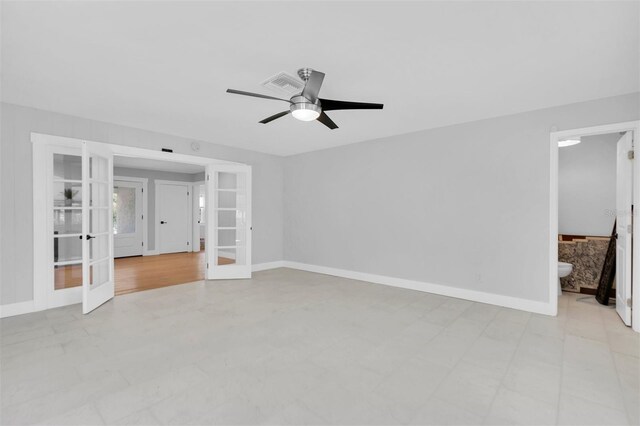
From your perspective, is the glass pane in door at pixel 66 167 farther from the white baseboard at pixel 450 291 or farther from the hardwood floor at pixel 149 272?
the white baseboard at pixel 450 291

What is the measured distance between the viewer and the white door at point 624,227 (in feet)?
10.7

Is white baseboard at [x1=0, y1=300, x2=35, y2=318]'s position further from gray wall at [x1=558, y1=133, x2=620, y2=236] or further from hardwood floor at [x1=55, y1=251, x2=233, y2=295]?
gray wall at [x1=558, y1=133, x2=620, y2=236]

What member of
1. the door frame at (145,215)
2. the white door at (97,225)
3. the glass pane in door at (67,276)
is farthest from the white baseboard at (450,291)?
the door frame at (145,215)

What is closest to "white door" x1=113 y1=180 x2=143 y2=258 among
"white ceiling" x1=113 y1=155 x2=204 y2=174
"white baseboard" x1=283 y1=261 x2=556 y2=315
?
"white ceiling" x1=113 y1=155 x2=204 y2=174

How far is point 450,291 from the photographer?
4363mm

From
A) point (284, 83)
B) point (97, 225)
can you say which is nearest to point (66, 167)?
point (97, 225)

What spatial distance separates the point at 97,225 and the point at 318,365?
140 inches

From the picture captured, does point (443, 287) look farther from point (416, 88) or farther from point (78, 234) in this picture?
point (78, 234)

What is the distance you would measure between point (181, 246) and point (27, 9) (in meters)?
7.93

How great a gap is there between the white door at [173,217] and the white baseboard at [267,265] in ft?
13.5

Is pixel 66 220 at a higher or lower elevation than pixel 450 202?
lower

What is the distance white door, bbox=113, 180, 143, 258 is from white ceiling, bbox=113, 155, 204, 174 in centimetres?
61

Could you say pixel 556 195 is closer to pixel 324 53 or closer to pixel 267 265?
pixel 324 53

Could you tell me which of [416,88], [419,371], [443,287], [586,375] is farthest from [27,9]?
[443,287]
